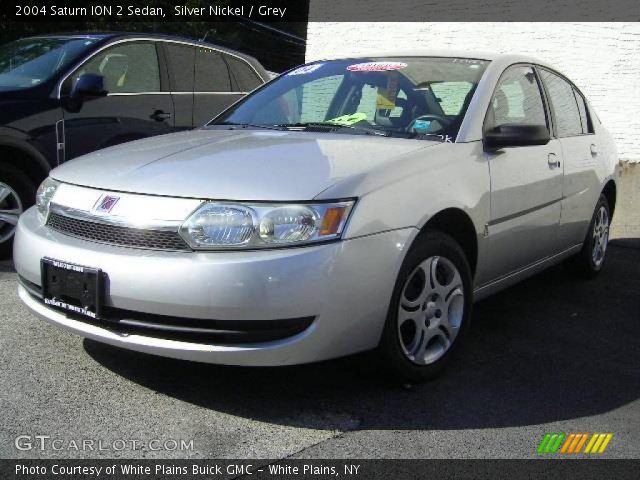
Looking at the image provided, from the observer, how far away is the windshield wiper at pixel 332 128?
3.93 metres

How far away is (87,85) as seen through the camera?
5.59 metres

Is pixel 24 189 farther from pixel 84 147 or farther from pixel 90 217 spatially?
pixel 90 217

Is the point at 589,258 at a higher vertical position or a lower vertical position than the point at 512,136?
lower

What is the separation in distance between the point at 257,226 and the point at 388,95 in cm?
161

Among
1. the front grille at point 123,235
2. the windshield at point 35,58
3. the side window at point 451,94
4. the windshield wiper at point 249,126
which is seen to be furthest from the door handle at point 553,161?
the windshield at point 35,58

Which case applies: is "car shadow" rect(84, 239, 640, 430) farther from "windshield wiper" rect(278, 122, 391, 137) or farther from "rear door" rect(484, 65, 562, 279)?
"windshield wiper" rect(278, 122, 391, 137)

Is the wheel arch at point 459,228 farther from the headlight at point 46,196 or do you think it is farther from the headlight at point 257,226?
the headlight at point 46,196

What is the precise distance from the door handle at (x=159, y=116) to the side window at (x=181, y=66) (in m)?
0.31

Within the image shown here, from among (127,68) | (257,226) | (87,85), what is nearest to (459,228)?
(257,226)

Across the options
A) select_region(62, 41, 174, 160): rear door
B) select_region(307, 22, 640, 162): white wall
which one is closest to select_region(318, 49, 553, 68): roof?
select_region(62, 41, 174, 160): rear door

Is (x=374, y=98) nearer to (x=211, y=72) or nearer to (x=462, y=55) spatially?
(x=462, y=55)

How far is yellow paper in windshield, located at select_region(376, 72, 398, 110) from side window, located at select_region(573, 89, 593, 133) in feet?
5.88

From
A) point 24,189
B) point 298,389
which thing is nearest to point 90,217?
point 298,389

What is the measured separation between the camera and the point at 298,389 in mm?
3455
